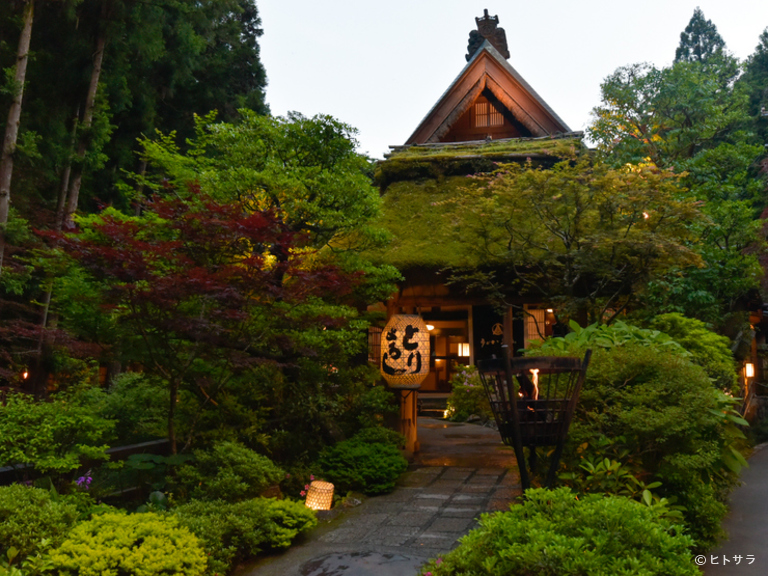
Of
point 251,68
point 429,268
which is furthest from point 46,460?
point 251,68

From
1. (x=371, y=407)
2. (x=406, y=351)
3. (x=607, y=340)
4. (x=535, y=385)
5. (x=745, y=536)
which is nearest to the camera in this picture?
(x=535, y=385)

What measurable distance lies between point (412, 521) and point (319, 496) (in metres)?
1.21

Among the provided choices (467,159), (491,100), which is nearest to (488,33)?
(491,100)

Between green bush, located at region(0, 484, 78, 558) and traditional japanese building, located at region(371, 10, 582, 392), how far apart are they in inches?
257

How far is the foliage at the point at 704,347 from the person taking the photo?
7027 mm

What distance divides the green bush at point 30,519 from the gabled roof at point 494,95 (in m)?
12.9

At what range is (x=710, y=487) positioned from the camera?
210 inches

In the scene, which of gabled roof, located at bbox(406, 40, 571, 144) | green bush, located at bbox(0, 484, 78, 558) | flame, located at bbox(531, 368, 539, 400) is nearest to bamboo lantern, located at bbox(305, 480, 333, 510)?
green bush, located at bbox(0, 484, 78, 558)

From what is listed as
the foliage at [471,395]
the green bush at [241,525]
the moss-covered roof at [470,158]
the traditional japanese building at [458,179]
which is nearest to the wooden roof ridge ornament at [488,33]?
the traditional japanese building at [458,179]

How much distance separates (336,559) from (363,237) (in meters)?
4.98

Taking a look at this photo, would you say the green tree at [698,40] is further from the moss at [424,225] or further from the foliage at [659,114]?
the moss at [424,225]

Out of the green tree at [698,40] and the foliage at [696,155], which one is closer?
the foliage at [696,155]

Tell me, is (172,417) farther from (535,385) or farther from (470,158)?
(470,158)

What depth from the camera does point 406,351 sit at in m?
8.91
